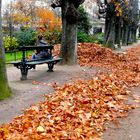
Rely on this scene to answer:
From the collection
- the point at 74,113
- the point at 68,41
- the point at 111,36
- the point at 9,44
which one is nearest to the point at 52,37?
the point at 111,36

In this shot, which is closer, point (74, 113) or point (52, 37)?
point (74, 113)

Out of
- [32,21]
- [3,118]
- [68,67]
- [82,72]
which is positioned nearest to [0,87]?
[3,118]

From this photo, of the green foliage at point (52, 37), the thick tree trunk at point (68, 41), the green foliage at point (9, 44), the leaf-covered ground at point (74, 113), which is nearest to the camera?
the leaf-covered ground at point (74, 113)

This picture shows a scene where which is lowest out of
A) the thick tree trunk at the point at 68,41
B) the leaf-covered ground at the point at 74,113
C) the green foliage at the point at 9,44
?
the green foliage at the point at 9,44

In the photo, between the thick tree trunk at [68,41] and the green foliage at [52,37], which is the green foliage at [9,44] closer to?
the green foliage at [52,37]

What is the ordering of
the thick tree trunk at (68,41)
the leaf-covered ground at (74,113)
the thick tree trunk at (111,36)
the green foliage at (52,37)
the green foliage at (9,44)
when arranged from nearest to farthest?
the leaf-covered ground at (74,113) → the thick tree trunk at (68,41) → the green foliage at (9,44) → the thick tree trunk at (111,36) → the green foliage at (52,37)

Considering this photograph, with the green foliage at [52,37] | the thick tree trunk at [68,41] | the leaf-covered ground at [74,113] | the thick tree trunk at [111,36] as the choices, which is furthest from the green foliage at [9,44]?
the leaf-covered ground at [74,113]

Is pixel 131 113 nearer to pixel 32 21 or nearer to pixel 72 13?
pixel 72 13

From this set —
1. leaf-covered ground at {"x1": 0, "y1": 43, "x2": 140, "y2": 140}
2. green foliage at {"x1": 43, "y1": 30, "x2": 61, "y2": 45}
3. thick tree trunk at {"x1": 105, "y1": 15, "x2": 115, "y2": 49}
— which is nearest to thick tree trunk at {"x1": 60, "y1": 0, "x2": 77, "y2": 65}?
leaf-covered ground at {"x1": 0, "y1": 43, "x2": 140, "y2": 140}

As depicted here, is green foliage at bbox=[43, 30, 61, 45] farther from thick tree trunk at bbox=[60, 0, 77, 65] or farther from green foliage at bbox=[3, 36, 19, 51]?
thick tree trunk at bbox=[60, 0, 77, 65]

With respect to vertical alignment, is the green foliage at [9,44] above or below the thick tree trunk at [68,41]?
below

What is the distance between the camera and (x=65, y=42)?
740 inches

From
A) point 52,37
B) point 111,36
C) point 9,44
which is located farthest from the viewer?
point 52,37

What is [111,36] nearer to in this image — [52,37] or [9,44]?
[52,37]
